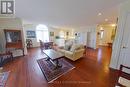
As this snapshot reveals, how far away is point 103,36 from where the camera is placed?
10.6 metres

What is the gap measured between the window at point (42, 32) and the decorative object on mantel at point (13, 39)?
4468mm

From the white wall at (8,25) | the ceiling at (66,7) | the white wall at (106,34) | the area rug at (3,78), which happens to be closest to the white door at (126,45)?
the ceiling at (66,7)

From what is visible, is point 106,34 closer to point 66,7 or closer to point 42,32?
point 42,32

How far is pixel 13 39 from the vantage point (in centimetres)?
506

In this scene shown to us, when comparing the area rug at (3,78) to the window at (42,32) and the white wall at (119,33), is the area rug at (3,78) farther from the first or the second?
the window at (42,32)

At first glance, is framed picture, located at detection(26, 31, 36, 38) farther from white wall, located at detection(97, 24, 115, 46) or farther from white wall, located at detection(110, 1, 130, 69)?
white wall, located at detection(110, 1, 130, 69)

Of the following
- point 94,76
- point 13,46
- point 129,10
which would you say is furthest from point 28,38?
point 129,10

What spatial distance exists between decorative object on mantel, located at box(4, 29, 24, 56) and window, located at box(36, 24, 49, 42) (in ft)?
14.7

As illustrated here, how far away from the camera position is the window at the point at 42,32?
967 centimetres

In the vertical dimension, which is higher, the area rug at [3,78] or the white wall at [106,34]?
the white wall at [106,34]

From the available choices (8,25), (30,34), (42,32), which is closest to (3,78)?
(8,25)

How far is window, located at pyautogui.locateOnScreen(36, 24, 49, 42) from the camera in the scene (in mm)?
9666

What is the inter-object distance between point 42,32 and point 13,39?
5121 millimetres

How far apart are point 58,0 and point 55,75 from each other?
8.99 ft
